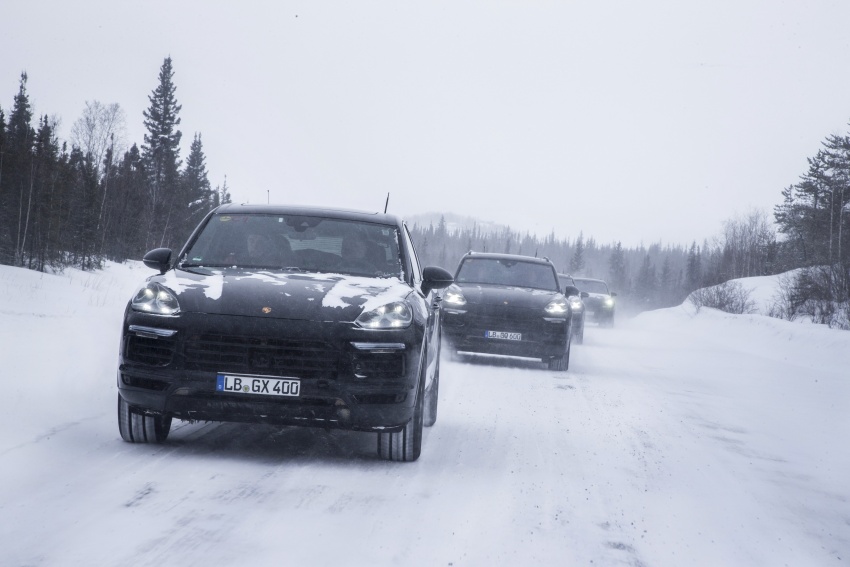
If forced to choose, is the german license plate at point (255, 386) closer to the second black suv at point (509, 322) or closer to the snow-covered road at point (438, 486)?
the snow-covered road at point (438, 486)

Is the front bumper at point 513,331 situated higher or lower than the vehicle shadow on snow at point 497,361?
higher

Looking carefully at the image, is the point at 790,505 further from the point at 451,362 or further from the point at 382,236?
the point at 451,362

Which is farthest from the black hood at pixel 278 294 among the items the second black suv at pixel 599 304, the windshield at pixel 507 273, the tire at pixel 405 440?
the second black suv at pixel 599 304

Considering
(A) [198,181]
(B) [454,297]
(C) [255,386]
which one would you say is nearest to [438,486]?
(C) [255,386]

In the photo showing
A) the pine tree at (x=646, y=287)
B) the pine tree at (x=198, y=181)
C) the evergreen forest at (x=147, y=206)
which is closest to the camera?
the evergreen forest at (x=147, y=206)

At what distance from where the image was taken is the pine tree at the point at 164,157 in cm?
6700

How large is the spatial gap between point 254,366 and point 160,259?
5.03ft

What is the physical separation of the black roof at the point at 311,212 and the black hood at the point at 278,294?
942 mm

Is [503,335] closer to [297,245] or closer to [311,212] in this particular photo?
[311,212]

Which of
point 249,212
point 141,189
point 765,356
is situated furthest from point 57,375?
point 141,189

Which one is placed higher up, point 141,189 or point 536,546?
point 141,189

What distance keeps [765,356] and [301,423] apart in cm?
1781

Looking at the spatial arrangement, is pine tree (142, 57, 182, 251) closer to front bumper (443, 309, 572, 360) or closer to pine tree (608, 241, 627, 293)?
front bumper (443, 309, 572, 360)

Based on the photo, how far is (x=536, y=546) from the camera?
3.95 metres
